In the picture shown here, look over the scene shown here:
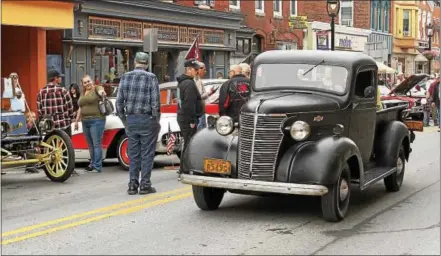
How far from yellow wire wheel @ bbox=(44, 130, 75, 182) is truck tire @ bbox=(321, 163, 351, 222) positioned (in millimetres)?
4399

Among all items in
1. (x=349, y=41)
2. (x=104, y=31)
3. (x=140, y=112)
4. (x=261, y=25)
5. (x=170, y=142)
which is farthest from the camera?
(x=349, y=41)

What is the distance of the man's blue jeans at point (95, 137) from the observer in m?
11.7

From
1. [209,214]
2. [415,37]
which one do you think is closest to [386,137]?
[209,214]

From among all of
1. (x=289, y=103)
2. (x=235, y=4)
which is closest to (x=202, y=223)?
(x=289, y=103)

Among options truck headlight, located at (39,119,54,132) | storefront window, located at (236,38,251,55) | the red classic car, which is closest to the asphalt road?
truck headlight, located at (39,119,54,132)

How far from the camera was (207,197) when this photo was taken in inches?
315

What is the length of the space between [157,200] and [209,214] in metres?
1.11

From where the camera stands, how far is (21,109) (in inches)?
398

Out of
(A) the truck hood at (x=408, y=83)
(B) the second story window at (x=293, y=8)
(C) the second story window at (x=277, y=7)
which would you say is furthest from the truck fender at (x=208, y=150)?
(B) the second story window at (x=293, y=8)

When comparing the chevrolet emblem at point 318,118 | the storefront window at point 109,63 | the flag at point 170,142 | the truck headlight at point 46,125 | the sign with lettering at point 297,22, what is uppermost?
the sign with lettering at point 297,22

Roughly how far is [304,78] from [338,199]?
1.64 metres

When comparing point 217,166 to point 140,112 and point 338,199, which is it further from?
point 140,112

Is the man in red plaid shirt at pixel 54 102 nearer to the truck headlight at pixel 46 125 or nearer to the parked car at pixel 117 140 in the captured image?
the truck headlight at pixel 46 125

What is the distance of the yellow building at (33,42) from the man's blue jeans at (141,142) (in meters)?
10.1
